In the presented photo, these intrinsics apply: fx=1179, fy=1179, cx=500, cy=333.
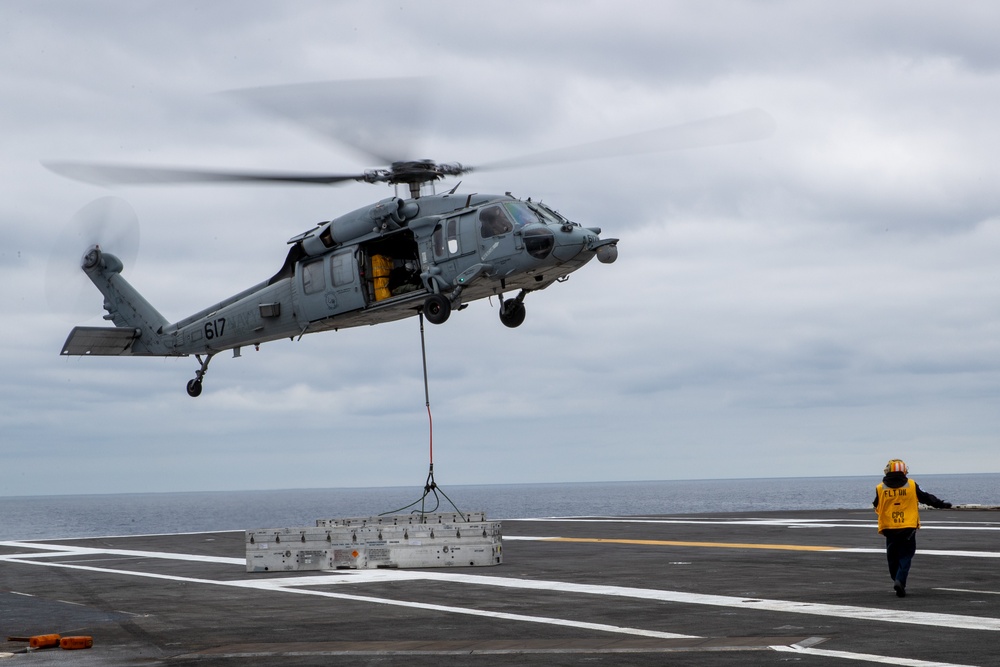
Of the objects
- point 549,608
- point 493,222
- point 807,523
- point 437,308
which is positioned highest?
point 493,222

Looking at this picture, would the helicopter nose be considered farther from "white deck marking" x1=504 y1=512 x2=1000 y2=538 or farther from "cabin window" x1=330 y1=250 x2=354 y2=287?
"white deck marking" x1=504 y1=512 x2=1000 y2=538

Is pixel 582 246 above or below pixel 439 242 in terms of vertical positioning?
below

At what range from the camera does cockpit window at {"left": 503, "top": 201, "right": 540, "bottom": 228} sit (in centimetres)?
2291

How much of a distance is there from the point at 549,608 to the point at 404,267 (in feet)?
35.7

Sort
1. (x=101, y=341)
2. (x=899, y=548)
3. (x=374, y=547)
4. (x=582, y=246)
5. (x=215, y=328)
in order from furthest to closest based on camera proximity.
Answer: (x=101, y=341) < (x=215, y=328) < (x=374, y=547) < (x=582, y=246) < (x=899, y=548)

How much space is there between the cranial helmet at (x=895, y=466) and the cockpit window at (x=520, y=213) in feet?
29.9

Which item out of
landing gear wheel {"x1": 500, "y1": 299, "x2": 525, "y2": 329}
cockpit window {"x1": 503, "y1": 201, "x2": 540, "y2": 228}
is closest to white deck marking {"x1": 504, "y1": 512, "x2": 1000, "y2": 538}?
landing gear wheel {"x1": 500, "y1": 299, "x2": 525, "y2": 329}

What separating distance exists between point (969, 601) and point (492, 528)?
389 inches

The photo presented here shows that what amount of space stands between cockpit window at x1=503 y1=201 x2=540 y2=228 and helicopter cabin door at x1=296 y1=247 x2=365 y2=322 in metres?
3.58

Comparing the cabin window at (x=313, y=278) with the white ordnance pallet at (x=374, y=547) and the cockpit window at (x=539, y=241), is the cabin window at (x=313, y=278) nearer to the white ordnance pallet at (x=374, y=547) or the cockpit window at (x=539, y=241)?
the cockpit window at (x=539, y=241)

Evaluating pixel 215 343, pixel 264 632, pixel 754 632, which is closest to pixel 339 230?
pixel 215 343

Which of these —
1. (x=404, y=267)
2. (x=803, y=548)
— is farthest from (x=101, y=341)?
(x=803, y=548)

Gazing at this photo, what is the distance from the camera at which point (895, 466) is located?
52.9 ft

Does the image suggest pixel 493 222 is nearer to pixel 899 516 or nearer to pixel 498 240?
pixel 498 240
